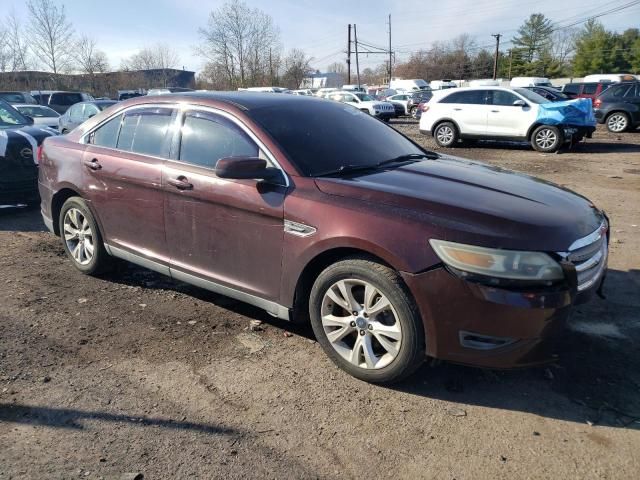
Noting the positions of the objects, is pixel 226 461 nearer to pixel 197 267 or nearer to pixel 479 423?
pixel 479 423

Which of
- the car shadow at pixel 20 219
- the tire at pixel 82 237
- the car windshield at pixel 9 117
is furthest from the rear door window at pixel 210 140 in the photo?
the car windshield at pixel 9 117

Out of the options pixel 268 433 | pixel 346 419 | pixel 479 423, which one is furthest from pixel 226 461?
pixel 479 423

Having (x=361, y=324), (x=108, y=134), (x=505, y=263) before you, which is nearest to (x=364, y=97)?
(x=108, y=134)

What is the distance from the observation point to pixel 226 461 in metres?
2.46

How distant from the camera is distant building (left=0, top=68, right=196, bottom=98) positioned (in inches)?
1657

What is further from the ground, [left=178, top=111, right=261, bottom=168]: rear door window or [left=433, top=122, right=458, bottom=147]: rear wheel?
[left=178, top=111, right=261, bottom=168]: rear door window

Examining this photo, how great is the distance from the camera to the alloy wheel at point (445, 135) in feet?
49.3

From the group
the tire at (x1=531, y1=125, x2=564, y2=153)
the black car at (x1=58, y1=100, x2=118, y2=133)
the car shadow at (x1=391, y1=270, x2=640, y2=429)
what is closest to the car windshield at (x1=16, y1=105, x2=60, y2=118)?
the black car at (x1=58, y1=100, x2=118, y2=133)

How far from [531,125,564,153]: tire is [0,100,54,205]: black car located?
11.7m

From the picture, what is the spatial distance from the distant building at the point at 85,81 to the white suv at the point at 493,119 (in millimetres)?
38026

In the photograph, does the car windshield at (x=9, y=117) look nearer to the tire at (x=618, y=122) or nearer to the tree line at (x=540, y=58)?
the tire at (x=618, y=122)

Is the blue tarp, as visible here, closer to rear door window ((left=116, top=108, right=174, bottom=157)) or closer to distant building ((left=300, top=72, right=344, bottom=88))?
rear door window ((left=116, top=108, right=174, bottom=157))

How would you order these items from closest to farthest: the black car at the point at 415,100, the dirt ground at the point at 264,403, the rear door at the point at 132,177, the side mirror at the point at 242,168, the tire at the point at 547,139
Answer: the dirt ground at the point at 264,403
the side mirror at the point at 242,168
the rear door at the point at 132,177
the tire at the point at 547,139
the black car at the point at 415,100

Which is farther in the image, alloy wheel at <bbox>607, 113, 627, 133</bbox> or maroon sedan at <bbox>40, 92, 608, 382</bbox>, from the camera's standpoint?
alloy wheel at <bbox>607, 113, 627, 133</bbox>
